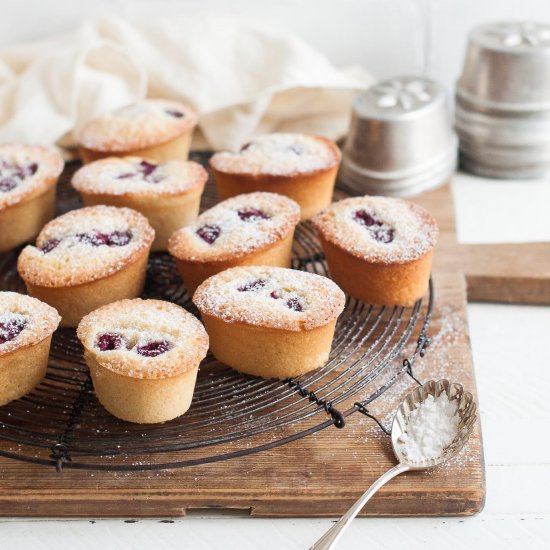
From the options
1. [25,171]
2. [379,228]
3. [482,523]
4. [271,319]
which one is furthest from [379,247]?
[25,171]

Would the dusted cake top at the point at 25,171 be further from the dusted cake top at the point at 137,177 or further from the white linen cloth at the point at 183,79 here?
the white linen cloth at the point at 183,79

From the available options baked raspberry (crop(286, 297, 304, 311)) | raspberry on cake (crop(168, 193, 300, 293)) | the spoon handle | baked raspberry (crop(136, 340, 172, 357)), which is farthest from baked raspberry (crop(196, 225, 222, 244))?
the spoon handle

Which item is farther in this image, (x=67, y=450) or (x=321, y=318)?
(x=321, y=318)

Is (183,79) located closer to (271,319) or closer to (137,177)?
(137,177)

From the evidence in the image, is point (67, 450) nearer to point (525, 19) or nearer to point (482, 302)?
point (482, 302)

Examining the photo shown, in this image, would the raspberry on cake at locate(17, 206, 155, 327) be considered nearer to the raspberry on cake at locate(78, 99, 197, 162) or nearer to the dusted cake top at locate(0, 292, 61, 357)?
the dusted cake top at locate(0, 292, 61, 357)

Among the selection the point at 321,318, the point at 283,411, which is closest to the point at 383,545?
the point at 283,411

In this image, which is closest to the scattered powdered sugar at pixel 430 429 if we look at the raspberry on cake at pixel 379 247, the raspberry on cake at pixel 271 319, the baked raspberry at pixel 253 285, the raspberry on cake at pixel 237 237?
the raspberry on cake at pixel 271 319
